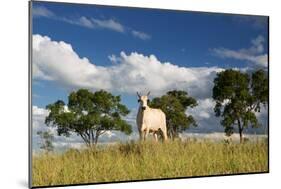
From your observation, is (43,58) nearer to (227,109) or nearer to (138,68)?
(138,68)

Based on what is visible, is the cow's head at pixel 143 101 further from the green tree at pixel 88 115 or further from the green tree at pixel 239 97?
the green tree at pixel 239 97

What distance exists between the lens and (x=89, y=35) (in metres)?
4.54

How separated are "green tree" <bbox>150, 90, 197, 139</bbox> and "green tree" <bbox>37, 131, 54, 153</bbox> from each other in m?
0.86

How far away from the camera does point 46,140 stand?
14.3 ft

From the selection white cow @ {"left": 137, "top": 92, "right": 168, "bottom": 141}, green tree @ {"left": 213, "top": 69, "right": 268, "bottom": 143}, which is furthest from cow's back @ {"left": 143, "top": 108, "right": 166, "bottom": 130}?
green tree @ {"left": 213, "top": 69, "right": 268, "bottom": 143}

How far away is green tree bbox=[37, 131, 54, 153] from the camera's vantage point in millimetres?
4352

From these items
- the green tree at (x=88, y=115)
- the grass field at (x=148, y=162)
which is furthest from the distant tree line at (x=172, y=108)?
the grass field at (x=148, y=162)

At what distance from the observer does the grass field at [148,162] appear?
4.44 meters

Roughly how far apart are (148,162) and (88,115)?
2.12 ft

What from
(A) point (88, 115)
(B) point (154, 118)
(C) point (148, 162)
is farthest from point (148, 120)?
(A) point (88, 115)

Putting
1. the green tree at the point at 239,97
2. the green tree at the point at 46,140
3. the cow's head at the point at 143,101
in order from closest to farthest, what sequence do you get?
1. the green tree at the point at 46,140
2. the cow's head at the point at 143,101
3. the green tree at the point at 239,97

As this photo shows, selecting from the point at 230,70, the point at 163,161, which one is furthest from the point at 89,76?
the point at 230,70

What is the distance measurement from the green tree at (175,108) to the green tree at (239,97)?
274 mm

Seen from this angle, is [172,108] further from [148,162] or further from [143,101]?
[148,162]
